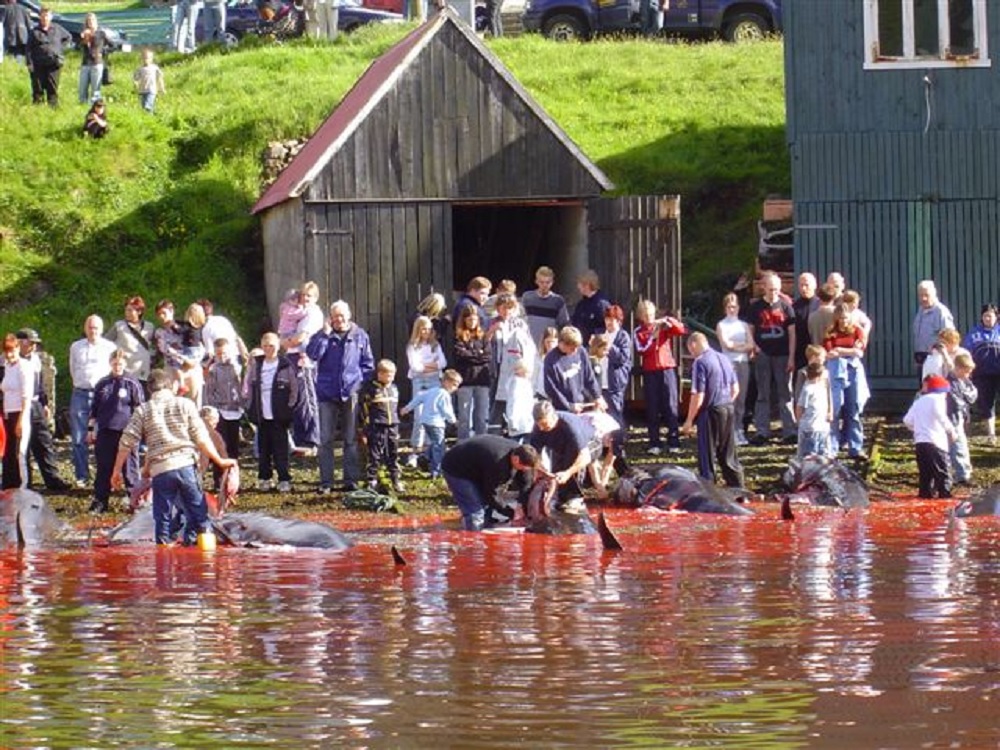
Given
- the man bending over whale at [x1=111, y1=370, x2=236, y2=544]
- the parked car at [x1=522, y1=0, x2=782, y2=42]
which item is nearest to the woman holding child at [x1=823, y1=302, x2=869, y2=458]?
the man bending over whale at [x1=111, y1=370, x2=236, y2=544]

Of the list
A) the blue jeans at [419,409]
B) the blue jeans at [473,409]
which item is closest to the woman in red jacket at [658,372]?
the blue jeans at [473,409]

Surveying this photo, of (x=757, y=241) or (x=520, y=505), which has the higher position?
(x=757, y=241)

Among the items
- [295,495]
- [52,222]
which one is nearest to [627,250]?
[295,495]

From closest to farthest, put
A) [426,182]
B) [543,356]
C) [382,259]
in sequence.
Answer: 1. [543,356]
2. [382,259]
3. [426,182]

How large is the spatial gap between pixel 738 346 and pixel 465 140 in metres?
4.57

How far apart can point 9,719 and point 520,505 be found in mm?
8844

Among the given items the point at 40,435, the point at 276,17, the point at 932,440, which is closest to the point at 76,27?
the point at 276,17

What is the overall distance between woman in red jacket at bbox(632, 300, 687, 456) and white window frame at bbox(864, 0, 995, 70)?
4888mm

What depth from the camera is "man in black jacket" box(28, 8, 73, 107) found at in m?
36.2

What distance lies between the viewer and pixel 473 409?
77.4ft

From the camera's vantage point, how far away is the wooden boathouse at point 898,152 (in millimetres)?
27438

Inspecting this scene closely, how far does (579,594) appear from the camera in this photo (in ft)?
52.0

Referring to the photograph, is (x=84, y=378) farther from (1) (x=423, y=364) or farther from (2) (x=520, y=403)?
(2) (x=520, y=403)

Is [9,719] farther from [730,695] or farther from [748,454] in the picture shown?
[748,454]
